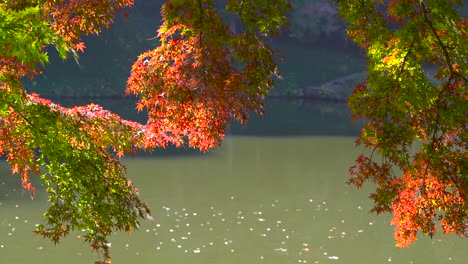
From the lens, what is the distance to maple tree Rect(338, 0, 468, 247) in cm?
602

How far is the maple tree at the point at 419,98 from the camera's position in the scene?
19.7 feet

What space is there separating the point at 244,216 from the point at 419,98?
24.7ft

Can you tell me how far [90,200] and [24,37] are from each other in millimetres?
1438

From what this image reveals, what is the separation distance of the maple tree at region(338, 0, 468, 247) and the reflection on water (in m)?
4.49

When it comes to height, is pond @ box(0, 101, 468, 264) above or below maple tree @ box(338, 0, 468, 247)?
below

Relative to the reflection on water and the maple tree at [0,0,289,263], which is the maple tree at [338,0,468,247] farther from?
the reflection on water

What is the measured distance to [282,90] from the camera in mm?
31984

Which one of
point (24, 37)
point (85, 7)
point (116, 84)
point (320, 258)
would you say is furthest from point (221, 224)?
point (116, 84)

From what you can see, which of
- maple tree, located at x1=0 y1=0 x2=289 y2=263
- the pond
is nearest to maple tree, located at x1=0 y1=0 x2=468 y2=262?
maple tree, located at x1=0 y1=0 x2=289 y2=263

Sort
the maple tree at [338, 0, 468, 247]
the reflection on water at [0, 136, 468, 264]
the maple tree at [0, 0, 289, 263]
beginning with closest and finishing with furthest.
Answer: the maple tree at [0, 0, 289, 263] < the maple tree at [338, 0, 468, 247] < the reflection on water at [0, 136, 468, 264]

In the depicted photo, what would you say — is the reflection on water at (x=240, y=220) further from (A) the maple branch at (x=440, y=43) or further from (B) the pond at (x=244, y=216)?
(A) the maple branch at (x=440, y=43)

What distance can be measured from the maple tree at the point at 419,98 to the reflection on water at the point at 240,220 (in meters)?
4.49

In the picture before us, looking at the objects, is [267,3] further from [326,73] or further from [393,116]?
[326,73]

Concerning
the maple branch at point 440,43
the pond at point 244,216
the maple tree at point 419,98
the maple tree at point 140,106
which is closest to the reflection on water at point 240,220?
the pond at point 244,216
